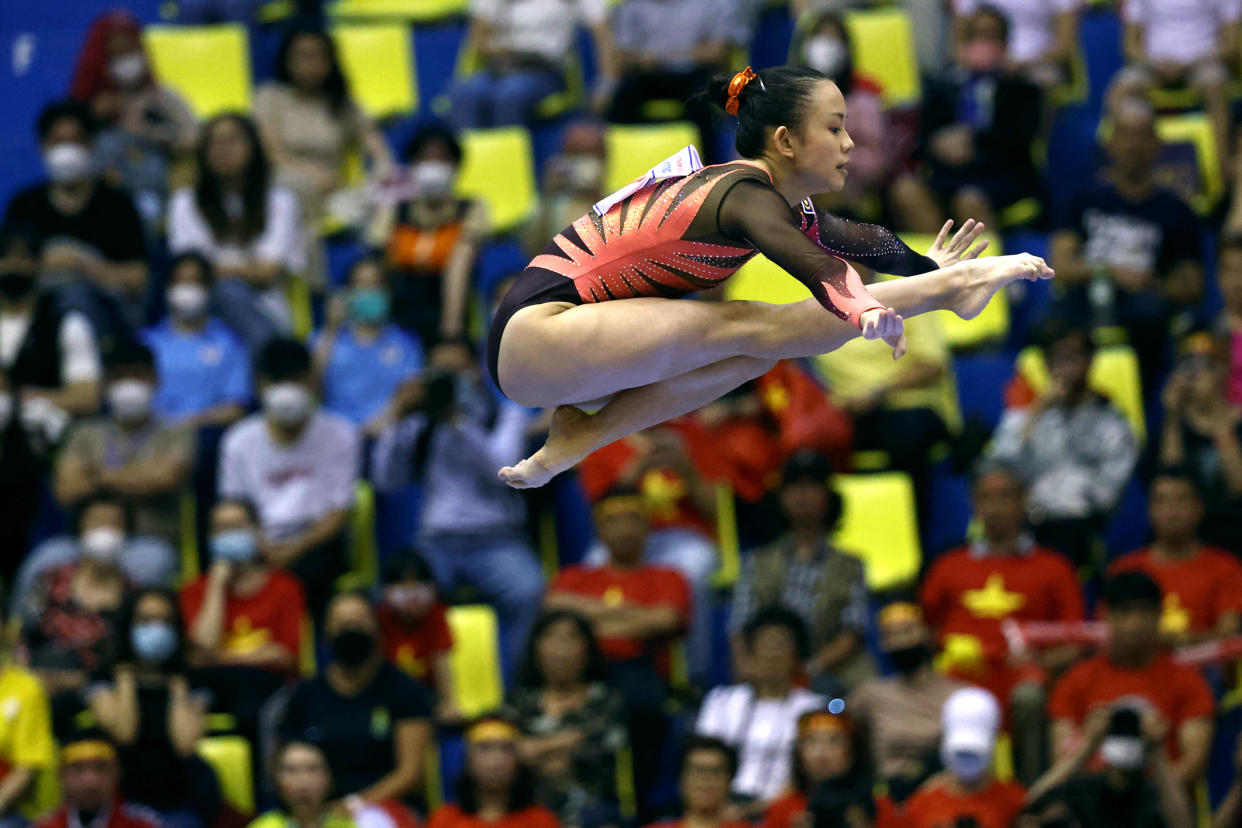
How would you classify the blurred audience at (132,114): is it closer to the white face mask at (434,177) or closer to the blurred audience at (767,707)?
the white face mask at (434,177)

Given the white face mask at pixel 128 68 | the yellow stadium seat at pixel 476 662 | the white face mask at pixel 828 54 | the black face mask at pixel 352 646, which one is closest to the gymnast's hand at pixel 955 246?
the black face mask at pixel 352 646

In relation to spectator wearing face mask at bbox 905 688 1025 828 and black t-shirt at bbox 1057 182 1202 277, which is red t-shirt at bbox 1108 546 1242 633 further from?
black t-shirt at bbox 1057 182 1202 277

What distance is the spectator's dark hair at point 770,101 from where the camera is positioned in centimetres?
444

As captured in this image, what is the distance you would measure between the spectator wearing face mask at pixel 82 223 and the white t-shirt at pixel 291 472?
39.7 inches

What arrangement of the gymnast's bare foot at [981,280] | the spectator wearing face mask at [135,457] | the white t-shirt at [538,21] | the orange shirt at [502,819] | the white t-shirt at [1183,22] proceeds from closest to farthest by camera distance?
the gymnast's bare foot at [981,280] → the orange shirt at [502,819] → the spectator wearing face mask at [135,457] → the white t-shirt at [1183,22] → the white t-shirt at [538,21]

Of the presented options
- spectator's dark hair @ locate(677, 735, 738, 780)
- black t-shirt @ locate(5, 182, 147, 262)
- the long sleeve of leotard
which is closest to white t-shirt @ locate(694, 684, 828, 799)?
spectator's dark hair @ locate(677, 735, 738, 780)

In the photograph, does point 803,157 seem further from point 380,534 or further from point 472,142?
point 472,142

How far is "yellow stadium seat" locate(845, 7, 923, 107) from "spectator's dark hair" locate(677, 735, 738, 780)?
393 cm

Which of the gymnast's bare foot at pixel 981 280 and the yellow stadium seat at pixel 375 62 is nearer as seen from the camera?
the gymnast's bare foot at pixel 981 280

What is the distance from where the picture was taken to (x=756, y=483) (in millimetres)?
8008

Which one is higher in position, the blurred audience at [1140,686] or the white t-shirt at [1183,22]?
the white t-shirt at [1183,22]

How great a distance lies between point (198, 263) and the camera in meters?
8.64

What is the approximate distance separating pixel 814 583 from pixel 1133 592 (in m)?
1.23

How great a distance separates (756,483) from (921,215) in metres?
1.68
